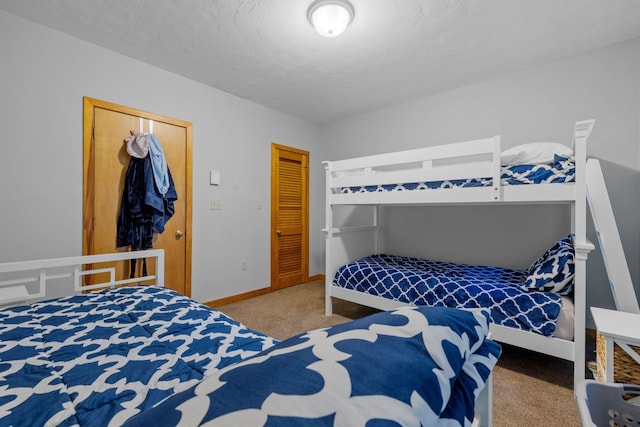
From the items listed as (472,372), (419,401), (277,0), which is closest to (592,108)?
(277,0)

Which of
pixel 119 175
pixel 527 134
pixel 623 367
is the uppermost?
pixel 527 134

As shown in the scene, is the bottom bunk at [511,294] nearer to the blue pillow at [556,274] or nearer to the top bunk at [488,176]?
the blue pillow at [556,274]

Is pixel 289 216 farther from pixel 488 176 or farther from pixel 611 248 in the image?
pixel 611 248

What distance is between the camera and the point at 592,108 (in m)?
2.29

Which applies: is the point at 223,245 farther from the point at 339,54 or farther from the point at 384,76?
the point at 384,76

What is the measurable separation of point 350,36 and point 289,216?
226 centimetres

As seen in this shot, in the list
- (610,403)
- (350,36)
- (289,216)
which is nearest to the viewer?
(610,403)

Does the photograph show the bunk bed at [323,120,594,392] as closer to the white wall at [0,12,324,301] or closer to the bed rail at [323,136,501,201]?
the bed rail at [323,136,501,201]

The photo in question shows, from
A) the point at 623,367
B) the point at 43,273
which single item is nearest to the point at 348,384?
the point at 623,367

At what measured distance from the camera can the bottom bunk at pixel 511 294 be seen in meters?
1.65

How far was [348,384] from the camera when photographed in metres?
0.40

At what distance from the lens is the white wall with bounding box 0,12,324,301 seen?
1.94 metres

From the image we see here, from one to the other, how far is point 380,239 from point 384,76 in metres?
1.76

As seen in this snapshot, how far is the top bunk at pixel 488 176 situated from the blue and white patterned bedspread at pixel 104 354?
159cm
